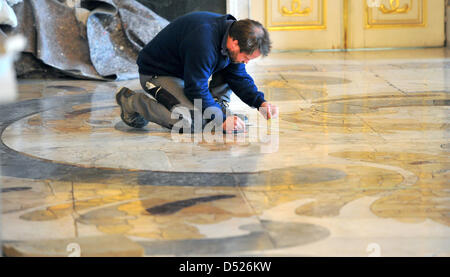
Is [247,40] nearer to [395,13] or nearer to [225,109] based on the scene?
[225,109]

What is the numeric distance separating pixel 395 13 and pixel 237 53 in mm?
4522

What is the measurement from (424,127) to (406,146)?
43 cm

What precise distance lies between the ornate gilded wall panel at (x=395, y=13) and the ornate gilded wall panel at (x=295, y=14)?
0.47 meters

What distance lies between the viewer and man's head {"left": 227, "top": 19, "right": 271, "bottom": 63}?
2.77 m

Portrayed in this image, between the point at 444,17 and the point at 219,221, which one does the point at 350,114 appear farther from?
the point at 444,17

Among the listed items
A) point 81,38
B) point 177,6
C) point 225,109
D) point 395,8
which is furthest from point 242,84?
point 395,8

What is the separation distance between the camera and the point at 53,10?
5.20 metres

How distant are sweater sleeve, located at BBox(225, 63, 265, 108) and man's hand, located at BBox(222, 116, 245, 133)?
8.3 inches

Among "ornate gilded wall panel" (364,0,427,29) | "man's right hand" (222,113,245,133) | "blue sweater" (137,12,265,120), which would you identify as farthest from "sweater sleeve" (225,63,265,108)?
"ornate gilded wall panel" (364,0,427,29)

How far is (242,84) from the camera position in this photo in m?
3.22

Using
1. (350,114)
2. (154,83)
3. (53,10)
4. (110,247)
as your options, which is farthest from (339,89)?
(110,247)

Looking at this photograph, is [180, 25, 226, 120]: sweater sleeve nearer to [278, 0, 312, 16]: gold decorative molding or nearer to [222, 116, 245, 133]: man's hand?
[222, 116, 245, 133]: man's hand

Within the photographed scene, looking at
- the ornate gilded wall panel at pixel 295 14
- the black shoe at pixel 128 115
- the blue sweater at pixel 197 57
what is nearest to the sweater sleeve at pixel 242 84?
the blue sweater at pixel 197 57

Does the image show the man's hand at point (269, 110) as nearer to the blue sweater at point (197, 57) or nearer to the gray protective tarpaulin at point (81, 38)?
the blue sweater at point (197, 57)
